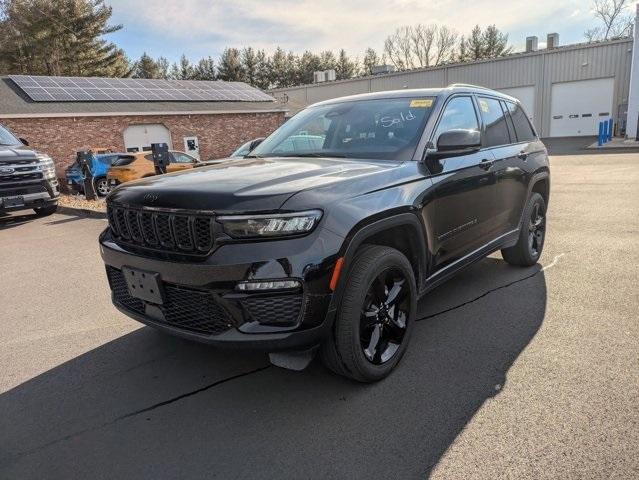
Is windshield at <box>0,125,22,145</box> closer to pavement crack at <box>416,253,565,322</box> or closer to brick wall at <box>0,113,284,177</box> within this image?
pavement crack at <box>416,253,565,322</box>

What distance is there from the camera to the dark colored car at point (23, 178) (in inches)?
352

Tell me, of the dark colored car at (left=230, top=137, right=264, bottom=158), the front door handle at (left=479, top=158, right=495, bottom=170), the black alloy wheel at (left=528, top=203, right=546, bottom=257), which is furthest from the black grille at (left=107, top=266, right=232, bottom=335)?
the black alloy wheel at (left=528, top=203, right=546, bottom=257)

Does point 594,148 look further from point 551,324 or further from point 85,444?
point 85,444

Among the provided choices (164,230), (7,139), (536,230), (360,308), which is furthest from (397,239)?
(7,139)

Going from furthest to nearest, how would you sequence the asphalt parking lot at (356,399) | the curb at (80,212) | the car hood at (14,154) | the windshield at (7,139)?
the curb at (80,212) < the windshield at (7,139) < the car hood at (14,154) < the asphalt parking lot at (356,399)

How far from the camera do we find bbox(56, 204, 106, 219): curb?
10.2m

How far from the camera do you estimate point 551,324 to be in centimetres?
370

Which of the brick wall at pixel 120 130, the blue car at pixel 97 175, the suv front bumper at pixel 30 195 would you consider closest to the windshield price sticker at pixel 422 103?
the suv front bumper at pixel 30 195

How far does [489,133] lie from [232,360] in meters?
2.96

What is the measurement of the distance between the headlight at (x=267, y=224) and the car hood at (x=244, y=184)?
45 millimetres

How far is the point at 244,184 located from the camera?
8.72ft

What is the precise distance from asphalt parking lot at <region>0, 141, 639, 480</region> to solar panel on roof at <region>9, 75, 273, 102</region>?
20194 mm

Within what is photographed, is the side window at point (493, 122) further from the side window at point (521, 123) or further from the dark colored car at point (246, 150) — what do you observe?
the dark colored car at point (246, 150)

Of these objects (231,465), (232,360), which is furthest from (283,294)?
(232,360)
